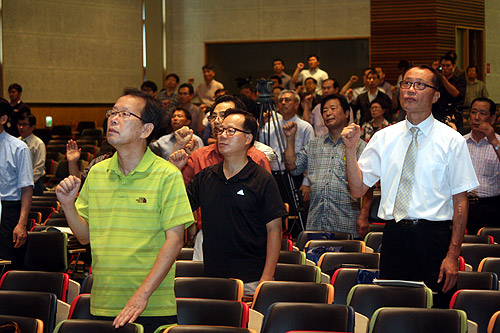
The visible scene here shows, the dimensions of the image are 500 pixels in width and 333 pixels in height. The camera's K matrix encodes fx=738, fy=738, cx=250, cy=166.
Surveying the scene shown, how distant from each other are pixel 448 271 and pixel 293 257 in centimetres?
149

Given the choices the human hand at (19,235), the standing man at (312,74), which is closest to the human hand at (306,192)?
the human hand at (19,235)

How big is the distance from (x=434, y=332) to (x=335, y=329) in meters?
0.40

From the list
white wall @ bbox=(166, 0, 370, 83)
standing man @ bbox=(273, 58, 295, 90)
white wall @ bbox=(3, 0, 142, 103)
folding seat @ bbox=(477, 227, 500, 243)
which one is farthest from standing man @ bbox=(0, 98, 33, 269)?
white wall @ bbox=(166, 0, 370, 83)

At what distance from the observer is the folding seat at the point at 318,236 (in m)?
5.28

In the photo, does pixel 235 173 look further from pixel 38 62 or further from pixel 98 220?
pixel 38 62

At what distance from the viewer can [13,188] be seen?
16.5 feet

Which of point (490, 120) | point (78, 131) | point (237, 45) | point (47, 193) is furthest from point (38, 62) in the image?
point (490, 120)

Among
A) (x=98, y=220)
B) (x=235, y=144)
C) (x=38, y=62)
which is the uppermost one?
(x=38, y=62)

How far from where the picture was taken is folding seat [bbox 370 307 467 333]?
9.87 ft

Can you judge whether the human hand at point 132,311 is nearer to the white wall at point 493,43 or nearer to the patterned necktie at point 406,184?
the patterned necktie at point 406,184

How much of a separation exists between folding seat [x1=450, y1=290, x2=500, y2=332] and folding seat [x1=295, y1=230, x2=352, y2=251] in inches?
70.3

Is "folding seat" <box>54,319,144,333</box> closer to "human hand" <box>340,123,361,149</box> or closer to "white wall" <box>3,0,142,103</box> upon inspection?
"human hand" <box>340,123,361,149</box>

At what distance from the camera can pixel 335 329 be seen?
3.10 meters

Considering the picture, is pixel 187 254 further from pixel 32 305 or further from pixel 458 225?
pixel 458 225
